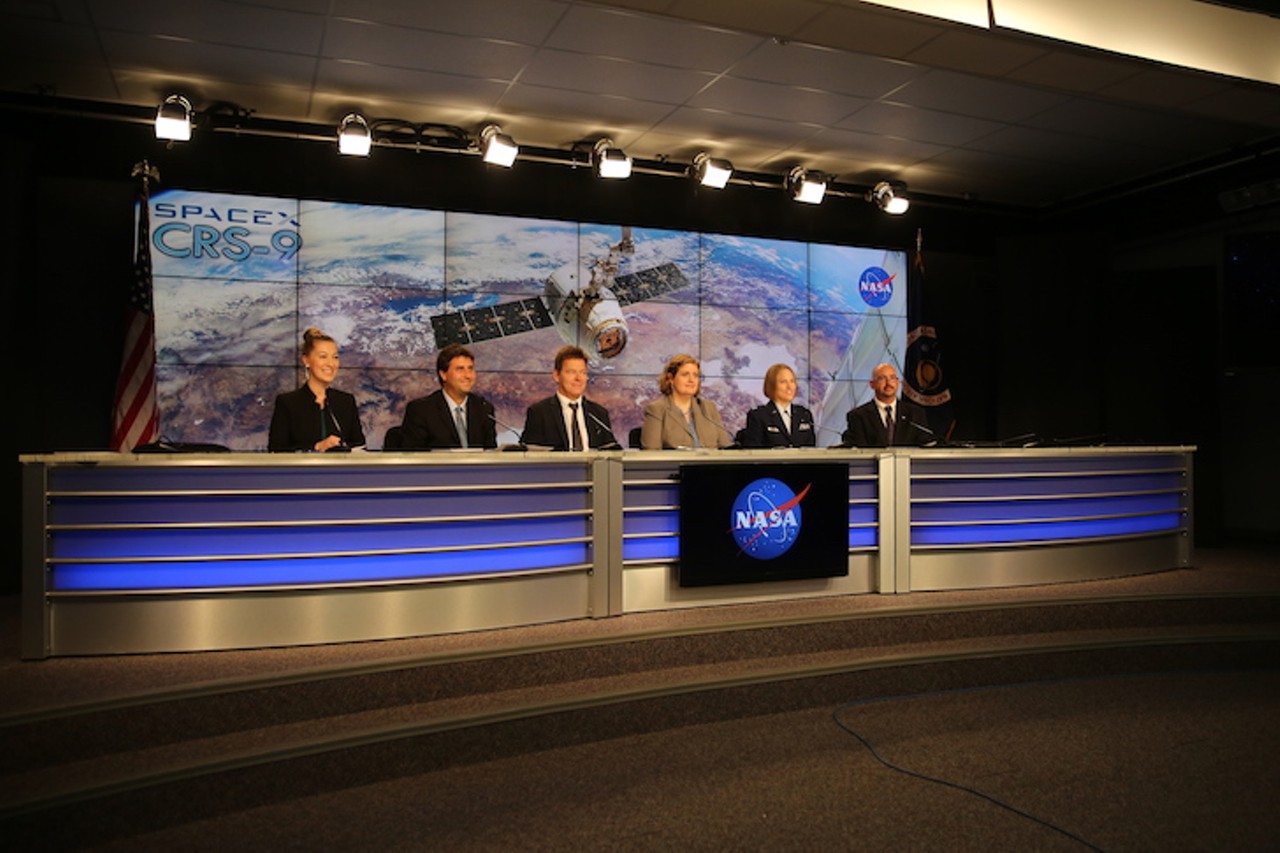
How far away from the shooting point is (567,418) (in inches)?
186

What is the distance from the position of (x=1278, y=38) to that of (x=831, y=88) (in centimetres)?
260

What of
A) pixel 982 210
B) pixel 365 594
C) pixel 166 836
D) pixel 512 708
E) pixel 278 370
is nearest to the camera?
pixel 166 836

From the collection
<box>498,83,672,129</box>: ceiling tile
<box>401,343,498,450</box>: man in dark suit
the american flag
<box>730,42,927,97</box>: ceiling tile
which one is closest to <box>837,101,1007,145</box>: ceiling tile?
<box>730,42,927,97</box>: ceiling tile

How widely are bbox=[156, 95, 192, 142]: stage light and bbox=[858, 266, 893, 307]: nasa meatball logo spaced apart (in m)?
5.25

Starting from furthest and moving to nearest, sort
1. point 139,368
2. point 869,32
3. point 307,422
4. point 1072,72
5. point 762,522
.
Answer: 1. point 139,368
2. point 1072,72
3. point 869,32
4. point 307,422
5. point 762,522

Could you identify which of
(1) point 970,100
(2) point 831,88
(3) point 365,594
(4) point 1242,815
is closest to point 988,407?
(1) point 970,100

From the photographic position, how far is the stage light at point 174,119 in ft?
17.5

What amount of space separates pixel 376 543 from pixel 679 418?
6.71 ft

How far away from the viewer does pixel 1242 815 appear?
261 centimetres

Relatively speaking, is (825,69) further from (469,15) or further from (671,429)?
(671,429)

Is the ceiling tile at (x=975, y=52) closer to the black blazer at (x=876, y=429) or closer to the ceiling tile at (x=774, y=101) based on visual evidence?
the ceiling tile at (x=774, y=101)

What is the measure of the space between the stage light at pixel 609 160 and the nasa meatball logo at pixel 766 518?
10.4ft

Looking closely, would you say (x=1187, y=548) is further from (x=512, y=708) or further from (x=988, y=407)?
(x=512, y=708)

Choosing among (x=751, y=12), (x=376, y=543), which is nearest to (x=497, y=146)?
(x=751, y=12)
